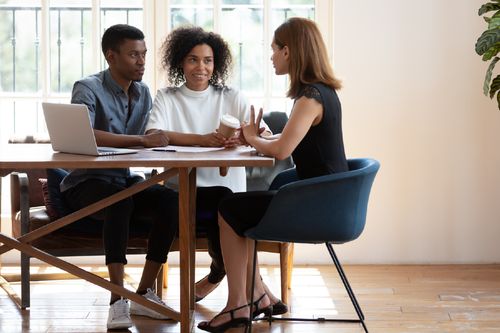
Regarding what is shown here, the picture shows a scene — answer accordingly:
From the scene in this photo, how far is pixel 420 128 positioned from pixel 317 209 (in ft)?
6.91

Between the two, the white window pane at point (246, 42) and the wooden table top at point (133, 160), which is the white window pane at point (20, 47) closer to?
the white window pane at point (246, 42)

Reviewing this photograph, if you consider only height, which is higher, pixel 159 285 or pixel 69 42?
pixel 69 42

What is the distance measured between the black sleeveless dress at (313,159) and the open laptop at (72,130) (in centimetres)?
47

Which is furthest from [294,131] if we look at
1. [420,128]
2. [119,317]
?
[420,128]

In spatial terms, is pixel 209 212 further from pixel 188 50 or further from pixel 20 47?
pixel 20 47

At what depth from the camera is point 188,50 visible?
4402 millimetres

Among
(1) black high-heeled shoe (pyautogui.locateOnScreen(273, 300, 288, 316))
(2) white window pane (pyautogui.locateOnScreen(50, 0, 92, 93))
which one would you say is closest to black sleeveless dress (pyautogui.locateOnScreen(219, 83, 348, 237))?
(1) black high-heeled shoe (pyautogui.locateOnScreen(273, 300, 288, 316))

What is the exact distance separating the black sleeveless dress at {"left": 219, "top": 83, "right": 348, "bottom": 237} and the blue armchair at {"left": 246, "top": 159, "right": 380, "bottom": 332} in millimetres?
149

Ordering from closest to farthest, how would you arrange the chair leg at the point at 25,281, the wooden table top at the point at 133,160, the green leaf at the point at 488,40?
the wooden table top at the point at 133,160 → the chair leg at the point at 25,281 → the green leaf at the point at 488,40

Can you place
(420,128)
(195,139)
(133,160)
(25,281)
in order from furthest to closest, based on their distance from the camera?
(420,128)
(25,281)
(195,139)
(133,160)

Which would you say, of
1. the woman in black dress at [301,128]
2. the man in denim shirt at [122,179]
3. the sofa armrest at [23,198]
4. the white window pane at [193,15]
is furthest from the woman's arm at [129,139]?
the white window pane at [193,15]

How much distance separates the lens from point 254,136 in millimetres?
3822

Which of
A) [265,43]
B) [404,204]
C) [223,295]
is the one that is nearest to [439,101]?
[404,204]

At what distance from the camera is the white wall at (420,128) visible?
18.3ft
